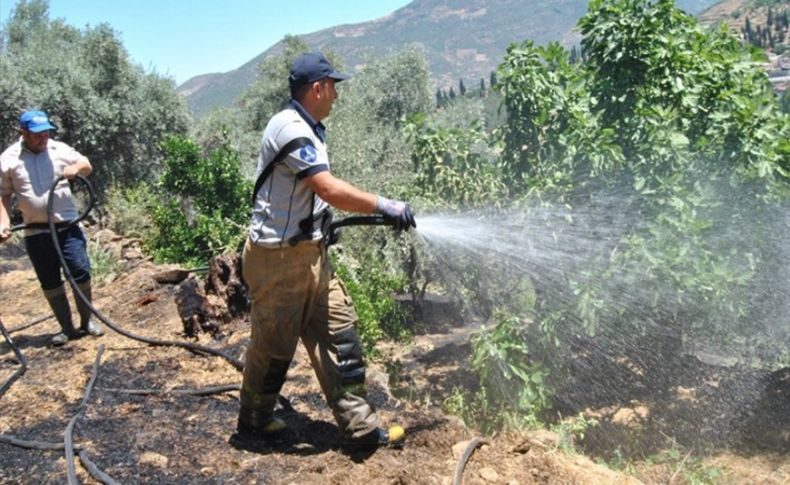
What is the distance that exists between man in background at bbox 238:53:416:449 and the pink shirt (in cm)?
258

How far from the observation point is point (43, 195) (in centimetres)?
520

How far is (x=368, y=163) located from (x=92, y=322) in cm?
574

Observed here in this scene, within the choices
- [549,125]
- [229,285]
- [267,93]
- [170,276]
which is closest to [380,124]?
[170,276]

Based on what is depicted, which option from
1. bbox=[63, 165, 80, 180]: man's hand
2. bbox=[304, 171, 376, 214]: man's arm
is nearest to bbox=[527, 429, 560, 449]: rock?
bbox=[304, 171, 376, 214]: man's arm

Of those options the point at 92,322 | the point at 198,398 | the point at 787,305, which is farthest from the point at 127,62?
the point at 787,305

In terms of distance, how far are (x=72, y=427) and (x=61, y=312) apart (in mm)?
2005

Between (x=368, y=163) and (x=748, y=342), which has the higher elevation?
(x=368, y=163)

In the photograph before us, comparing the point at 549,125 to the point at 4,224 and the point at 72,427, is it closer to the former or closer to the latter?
the point at 72,427

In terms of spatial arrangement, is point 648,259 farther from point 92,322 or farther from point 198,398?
point 92,322

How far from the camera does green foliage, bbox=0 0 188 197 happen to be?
529 inches

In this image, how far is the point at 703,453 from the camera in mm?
5488

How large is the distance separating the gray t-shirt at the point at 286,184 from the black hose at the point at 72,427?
1.31 metres

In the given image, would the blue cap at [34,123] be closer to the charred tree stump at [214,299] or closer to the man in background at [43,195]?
the man in background at [43,195]

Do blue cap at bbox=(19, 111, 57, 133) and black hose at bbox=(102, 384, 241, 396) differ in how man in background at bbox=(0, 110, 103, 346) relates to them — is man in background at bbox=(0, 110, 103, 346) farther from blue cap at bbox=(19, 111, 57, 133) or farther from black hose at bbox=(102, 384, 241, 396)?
black hose at bbox=(102, 384, 241, 396)
